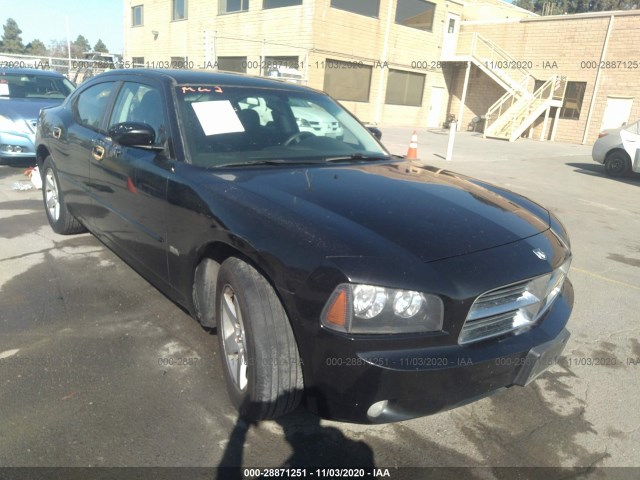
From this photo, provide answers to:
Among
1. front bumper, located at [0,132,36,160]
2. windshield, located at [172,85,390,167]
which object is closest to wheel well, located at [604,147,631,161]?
windshield, located at [172,85,390,167]

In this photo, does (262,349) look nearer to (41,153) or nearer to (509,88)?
(41,153)

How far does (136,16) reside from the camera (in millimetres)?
32688

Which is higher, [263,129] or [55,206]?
[263,129]

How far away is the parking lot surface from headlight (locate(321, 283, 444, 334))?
74cm

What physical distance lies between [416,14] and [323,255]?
83.7ft

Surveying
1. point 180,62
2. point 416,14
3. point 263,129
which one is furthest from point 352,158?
point 180,62

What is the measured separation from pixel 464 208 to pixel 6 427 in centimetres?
252

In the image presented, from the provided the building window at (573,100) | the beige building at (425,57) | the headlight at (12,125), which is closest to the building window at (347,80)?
the beige building at (425,57)

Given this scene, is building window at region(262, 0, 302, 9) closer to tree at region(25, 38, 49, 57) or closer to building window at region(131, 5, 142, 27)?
building window at region(131, 5, 142, 27)

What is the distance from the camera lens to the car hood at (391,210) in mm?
2166

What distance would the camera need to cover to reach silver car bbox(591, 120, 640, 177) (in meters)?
12.0

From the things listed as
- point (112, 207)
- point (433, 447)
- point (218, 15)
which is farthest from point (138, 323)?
point (218, 15)

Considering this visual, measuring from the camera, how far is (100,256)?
4.69 m

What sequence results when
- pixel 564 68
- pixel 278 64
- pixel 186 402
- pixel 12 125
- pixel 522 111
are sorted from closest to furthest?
pixel 186 402 → pixel 12 125 → pixel 522 111 → pixel 278 64 → pixel 564 68
